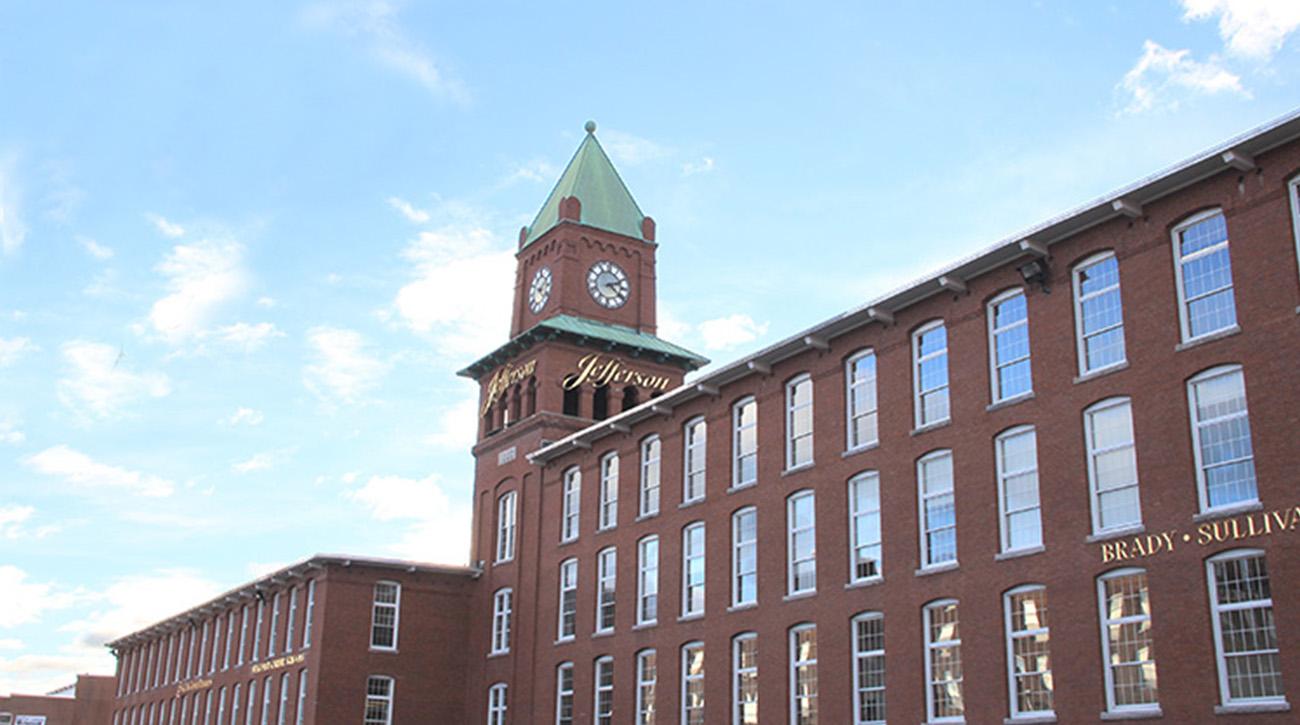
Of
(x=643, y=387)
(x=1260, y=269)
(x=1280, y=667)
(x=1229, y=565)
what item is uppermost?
(x=643, y=387)

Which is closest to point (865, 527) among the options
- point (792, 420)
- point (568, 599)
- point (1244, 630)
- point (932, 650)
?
point (932, 650)

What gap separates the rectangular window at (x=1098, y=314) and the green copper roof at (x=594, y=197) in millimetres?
28313

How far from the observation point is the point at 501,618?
1980 inches

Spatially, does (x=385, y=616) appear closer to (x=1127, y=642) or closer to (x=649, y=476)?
(x=649, y=476)

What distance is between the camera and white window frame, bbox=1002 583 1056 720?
27.6m

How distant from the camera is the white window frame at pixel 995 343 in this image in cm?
2991

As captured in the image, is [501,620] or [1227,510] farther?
[501,620]

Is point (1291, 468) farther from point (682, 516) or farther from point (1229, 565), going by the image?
point (682, 516)

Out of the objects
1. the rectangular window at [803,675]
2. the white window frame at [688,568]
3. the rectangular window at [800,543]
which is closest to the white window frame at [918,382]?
the rectangular window at [800,543]

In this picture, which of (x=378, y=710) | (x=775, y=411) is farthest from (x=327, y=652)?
(x=775, y=411)

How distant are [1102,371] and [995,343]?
3385 mm

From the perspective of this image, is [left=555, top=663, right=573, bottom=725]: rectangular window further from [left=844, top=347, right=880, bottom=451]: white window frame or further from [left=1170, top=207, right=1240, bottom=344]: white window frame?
[left=1170, top=207, right=1240, bottom=344]: white window frame

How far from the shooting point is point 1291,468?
944 inches

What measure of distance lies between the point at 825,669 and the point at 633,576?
10028mm
